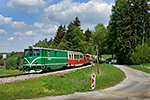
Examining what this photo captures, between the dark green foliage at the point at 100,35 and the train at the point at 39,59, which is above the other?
the dark green foliage at the point at 100,35

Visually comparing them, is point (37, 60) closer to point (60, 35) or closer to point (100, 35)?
point (100, 35)

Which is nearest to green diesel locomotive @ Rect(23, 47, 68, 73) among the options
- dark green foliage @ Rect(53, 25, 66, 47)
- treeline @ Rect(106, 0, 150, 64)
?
treeline @ Rect(106, 0, 150, 64)

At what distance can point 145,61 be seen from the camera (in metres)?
42.9

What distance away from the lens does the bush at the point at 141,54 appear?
4212 centimetres

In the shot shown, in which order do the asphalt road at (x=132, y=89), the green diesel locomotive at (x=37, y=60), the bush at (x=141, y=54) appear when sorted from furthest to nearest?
the bush at (x=141, y=54) → the green diesel locomotive at (x=37, y=60) → the asphalt road at (x=132, y=89)

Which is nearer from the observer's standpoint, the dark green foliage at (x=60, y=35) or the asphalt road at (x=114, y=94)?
the asphalt road at (x=114, y=94)

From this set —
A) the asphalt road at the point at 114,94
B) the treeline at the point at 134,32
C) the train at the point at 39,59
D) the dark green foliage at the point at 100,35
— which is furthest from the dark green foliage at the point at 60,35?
the asphalt road at the point at 114,94

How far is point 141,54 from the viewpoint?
138 ft

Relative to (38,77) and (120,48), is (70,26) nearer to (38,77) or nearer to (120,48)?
(120,48)

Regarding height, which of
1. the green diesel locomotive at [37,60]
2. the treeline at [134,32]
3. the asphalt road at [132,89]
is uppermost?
the treeline at [134,32]

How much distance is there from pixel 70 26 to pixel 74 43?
305 inches

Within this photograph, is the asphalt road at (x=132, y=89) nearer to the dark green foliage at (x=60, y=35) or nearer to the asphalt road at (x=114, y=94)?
the asphalt road at (x=114, y=94)

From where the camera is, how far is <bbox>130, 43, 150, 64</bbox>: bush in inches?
1658

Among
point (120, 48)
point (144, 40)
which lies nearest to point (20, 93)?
point (120, 48)
